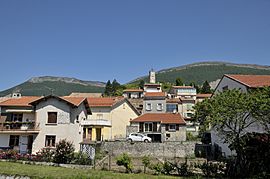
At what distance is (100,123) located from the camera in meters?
46.5

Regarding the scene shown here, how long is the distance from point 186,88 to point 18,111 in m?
72.0

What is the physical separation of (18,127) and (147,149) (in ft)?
57.5

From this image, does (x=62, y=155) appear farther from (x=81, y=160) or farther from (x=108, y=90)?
(x=108, y=90)

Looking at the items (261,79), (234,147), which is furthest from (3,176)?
(261,79)

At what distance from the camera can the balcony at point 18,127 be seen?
36.5 m

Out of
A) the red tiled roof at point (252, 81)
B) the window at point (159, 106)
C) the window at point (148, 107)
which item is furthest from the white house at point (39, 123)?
the window at point (159, 106)

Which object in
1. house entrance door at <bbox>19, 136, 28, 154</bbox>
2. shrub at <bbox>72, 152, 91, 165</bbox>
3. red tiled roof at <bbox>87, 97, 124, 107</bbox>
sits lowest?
shrub at <bbox>72, 152, 91, 165</bbox>

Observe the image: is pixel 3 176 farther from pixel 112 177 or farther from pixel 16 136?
pixel 16 136

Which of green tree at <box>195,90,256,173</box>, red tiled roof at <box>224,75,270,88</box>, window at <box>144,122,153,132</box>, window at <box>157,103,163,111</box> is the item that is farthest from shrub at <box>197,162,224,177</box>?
window at <box>157,103,163,111</box>

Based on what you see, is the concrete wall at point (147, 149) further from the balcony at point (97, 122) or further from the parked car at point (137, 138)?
the balcony at point (97, 122)

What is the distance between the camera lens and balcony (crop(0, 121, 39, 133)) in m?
36.5

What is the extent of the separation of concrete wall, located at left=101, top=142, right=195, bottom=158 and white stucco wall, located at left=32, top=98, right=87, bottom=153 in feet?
15.8

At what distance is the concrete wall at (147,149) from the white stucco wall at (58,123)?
15.8ft

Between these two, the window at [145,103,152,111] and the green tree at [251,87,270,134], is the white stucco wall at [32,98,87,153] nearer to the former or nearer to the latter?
the green tree at [251,87,270,134]
